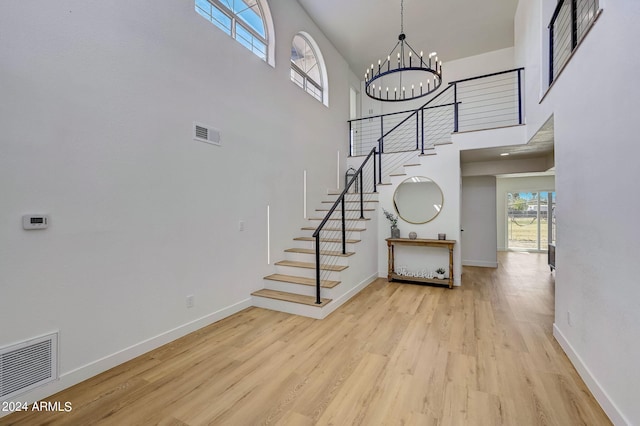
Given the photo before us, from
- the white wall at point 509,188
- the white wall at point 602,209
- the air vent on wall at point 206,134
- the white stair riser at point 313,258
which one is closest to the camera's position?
the white wall at point 602,209

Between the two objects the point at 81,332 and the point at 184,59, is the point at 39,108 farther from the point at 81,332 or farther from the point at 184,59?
the point at 81,332

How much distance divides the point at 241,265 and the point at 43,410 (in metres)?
2.11

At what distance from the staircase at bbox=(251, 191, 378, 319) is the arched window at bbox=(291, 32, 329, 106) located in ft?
8.06

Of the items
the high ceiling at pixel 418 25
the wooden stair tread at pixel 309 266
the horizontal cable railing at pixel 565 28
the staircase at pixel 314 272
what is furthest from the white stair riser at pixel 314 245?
the high ceiling at pixel 418 25

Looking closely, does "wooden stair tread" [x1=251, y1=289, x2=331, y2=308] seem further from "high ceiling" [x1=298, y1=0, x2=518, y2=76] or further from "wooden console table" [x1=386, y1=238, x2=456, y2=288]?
"high ceiling" [x1=298, y1=0, x2=518, y2=76]

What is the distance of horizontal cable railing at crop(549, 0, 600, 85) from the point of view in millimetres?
2559

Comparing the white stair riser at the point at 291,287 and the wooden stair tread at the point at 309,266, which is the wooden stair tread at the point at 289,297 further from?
the wooden stair tread at the point at 309,266

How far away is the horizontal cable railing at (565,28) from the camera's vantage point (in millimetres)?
2559

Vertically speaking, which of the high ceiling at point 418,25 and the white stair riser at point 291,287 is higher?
the high ceiling at point 418,25

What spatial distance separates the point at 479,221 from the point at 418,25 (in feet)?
14.9

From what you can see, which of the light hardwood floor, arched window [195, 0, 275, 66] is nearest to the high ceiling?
arched window [195, 0, 275, 66]

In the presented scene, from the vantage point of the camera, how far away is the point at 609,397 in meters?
1.78

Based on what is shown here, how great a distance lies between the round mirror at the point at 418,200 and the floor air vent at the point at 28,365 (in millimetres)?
4850

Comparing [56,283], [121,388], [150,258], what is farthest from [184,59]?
[121,388]
